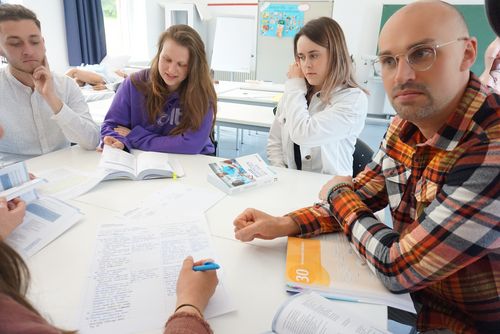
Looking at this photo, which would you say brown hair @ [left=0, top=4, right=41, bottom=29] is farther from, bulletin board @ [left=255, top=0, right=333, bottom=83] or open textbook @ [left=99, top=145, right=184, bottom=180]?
bulletin board @ [left=255, top=0, right=333, bottom=83]

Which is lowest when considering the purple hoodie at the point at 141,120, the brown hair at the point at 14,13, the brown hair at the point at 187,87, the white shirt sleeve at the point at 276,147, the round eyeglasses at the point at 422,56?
the white shirt sleeve at the point at 276,147

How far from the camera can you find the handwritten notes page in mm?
680

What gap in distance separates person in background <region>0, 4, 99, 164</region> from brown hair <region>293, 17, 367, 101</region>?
1163 mm

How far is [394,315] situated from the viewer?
1.04 m

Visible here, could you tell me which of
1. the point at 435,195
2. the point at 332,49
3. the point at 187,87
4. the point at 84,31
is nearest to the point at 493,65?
the point at 332,49

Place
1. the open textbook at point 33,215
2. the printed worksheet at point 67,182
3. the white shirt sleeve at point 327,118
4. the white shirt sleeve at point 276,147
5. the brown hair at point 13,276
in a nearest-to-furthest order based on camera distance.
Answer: the brown hair at point 13,276 → the open textbook at point 33,215 → the printed worksheet at point 67,182 → the white shirt sleeve at point 327,118 → the white shirt sleeve at point 276,147

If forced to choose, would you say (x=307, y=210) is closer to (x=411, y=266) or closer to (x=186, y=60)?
(x=411, y=266)

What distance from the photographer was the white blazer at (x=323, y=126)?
1.66 m

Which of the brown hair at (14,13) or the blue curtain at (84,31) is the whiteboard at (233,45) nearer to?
the blue curtain at (84,31)

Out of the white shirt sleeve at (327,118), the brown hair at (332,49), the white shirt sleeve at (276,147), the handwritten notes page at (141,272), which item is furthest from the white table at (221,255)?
the brown hair at (332,49)

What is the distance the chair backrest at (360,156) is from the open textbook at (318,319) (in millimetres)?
982

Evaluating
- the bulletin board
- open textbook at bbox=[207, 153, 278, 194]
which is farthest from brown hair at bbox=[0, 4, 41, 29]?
the bulletin board

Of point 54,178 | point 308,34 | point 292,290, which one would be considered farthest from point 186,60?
point 292,290

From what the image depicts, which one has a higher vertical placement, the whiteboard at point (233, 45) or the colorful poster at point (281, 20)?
the colorful poster at point (281, 20)
